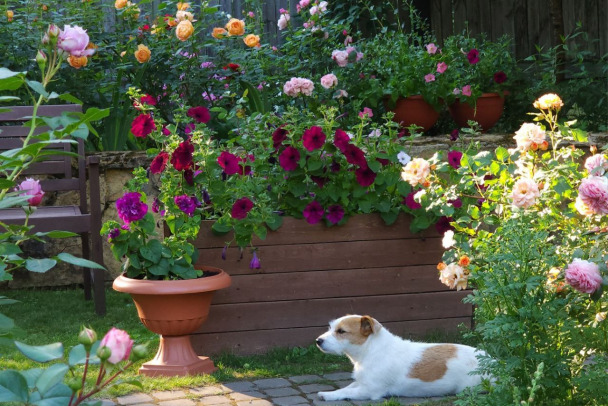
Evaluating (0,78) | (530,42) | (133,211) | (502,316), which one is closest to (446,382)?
(502,316)

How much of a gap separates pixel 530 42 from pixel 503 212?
356 cm

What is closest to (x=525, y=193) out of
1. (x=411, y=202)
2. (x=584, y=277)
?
(x=584, y=277)

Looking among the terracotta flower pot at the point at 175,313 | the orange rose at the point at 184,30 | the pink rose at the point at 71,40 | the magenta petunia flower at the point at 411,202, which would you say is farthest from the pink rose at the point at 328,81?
the pink rose at the point at 71,40

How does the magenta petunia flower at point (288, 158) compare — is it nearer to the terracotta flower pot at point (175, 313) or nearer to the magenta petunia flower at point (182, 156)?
the magenta petunia flower at point (182, 156)

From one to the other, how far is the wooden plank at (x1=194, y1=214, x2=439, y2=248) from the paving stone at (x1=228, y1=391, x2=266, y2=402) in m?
0.75

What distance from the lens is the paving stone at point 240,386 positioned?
336cm

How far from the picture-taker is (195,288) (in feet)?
11.5

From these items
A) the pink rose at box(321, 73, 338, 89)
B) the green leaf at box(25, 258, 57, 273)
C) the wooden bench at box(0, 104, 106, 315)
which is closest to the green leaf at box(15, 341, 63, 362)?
the green leaf at box(25, 258, 57, 273)

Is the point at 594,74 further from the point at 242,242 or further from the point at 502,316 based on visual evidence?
the point at 502,316

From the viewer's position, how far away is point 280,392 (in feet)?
10.9

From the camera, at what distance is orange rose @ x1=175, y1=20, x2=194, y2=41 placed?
16.8 ft

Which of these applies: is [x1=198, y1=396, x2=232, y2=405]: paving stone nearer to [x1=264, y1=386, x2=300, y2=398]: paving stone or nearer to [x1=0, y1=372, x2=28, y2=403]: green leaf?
[x1=264, y1=386, x2=300, y2=398]: paving stone

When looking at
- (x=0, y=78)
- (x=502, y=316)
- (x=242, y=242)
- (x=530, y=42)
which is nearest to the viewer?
(x=0, y=78)

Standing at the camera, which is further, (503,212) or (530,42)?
(530,42)
